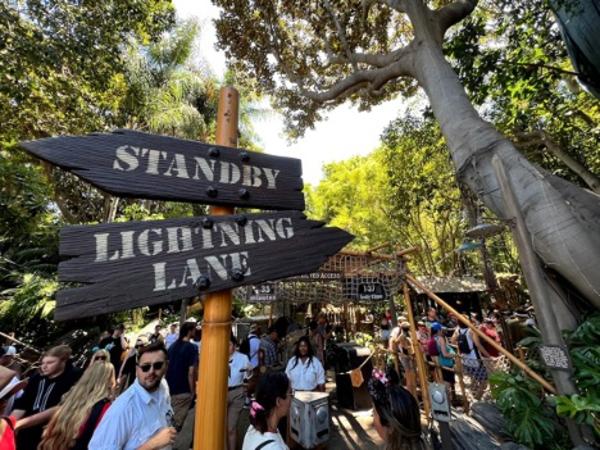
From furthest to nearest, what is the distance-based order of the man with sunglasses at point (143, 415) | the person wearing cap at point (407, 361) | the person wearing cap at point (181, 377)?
the person wearing cap at point (407, 361) < the person wearing cap at point (181, 377) < the man with sunglasses at point (143, 415)

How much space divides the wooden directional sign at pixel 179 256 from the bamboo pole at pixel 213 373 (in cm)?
14

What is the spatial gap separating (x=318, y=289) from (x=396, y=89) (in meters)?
6.59

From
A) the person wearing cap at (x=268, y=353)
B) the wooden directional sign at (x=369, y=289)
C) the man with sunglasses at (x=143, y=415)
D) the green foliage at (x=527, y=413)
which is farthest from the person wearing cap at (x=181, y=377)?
the green foliage at (x=527, y=413)

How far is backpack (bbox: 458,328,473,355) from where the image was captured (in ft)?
20.1

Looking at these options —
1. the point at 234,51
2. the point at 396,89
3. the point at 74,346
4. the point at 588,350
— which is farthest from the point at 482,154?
the point at 74,346

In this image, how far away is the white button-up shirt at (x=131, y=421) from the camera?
1.76 metres

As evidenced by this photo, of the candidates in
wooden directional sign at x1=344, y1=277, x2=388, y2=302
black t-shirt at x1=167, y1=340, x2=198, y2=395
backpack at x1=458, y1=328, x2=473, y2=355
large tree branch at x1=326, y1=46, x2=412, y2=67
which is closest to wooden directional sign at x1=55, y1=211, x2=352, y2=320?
black t-shirt at x1=167, y1=340, x2=198, y2=395

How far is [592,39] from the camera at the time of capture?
4.25 metres

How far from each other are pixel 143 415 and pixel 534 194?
4251 mm

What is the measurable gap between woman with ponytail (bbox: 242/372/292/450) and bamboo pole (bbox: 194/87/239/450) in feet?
2.28

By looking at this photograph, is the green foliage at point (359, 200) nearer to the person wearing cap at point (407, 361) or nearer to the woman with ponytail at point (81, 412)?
the person wearing cap at point (407, 361)

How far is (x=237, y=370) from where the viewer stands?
4227 mm

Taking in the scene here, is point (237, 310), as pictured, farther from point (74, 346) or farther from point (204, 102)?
point (204, 102)

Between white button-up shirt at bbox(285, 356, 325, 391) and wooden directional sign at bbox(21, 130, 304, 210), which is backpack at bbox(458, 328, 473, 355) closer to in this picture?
white button-up shirt at bbox(285, 356, 325, 391)
